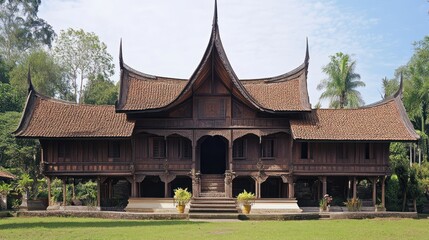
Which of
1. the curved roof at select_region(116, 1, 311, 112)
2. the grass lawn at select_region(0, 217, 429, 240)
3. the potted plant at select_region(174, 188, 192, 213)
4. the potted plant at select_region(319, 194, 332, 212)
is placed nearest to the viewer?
the grass lawn at select_region(0, 217, 429, 240)

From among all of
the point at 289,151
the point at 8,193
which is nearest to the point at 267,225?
the point at 289,151

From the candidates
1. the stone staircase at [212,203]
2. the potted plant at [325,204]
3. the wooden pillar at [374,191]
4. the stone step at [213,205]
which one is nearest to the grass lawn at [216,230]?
the stone staircase at [212,203]

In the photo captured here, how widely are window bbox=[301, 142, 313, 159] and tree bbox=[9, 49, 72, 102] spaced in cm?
3427

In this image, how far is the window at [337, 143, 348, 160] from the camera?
1114 inches

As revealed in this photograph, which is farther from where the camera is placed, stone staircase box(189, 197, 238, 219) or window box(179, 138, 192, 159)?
window box(179, 138, 192, 159)

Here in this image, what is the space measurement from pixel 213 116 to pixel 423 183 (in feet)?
38.3

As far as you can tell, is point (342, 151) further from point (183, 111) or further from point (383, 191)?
point (183, 111)

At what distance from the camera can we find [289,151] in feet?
93.3

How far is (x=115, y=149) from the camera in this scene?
28.5 metres

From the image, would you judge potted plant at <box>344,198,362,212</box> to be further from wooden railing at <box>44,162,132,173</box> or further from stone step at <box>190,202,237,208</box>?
wooden railing at <box>44,162,132,173</box>

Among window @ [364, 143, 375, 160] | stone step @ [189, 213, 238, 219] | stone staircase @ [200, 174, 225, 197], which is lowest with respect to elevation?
stone step @ [189, 213, 238, 219]

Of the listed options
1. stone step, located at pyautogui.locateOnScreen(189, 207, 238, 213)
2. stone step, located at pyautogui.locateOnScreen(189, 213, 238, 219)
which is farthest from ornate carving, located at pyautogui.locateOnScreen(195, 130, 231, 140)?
stone step, located at pyautogui.locateOnScreen(189, 213, 238, 219)

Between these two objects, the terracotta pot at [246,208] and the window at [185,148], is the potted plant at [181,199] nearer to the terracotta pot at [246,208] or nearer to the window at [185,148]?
the terracotta pot at [246,208]

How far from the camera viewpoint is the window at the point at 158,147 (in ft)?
95.1
